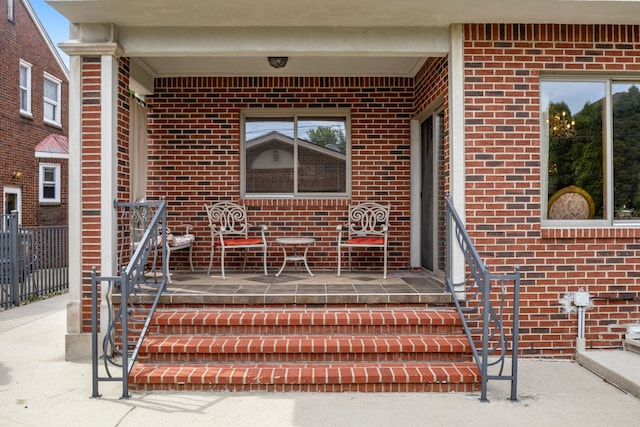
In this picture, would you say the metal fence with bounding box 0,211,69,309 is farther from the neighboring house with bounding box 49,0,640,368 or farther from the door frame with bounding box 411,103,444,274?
the door frame with bounding box 411,103,444,274

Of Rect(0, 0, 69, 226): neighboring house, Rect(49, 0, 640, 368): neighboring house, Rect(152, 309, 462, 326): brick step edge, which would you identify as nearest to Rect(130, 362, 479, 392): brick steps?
Rect(152, 309, 462, 326): brick step edge

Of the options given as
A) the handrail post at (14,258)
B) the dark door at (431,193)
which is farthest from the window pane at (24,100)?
the dark door at (431,193)

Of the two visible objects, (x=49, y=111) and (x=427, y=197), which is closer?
(x=427, y=197)

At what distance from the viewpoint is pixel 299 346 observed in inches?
158

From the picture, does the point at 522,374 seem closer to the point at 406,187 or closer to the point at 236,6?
the point at 406,187

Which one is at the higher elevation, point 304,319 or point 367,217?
point 367,217

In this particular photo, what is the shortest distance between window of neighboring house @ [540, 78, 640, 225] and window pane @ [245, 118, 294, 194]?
3.09 m

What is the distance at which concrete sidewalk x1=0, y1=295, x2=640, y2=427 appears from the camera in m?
3.26

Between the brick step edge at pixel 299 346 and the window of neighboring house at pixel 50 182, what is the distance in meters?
11.8

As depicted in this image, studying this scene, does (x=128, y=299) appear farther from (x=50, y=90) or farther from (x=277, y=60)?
(x=50, y=90)

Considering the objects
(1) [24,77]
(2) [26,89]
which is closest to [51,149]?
(2) [26,89]

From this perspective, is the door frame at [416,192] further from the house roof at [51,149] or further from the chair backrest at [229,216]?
the house roof at [51,149]

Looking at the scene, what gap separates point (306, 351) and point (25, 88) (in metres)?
12.5

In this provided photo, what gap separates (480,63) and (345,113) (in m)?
2.24
